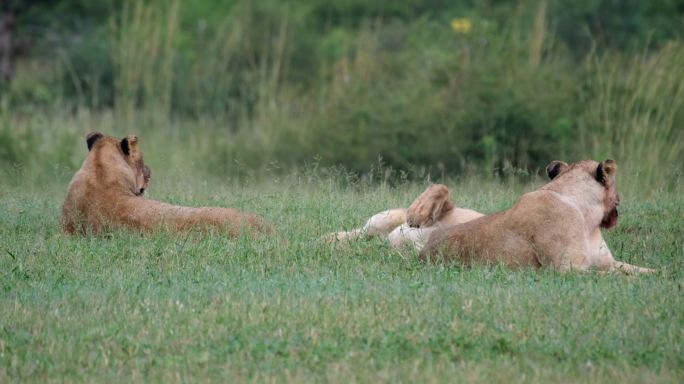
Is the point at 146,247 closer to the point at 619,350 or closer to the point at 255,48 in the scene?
the point at 619,350

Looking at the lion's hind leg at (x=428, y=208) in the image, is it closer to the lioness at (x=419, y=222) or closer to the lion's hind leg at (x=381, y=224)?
the lioness at (x=419, y=222)

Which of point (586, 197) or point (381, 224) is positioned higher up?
point (586, 197)

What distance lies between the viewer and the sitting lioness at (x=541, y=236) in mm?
8523

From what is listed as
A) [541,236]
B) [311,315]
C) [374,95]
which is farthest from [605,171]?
[374,95]

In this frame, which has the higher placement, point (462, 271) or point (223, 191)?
point (462, 271)

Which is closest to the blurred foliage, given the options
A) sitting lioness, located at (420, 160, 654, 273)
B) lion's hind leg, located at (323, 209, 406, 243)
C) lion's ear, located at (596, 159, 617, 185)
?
lion's hind leg, located at (323, 209, 406, 243)

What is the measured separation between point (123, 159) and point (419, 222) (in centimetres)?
279

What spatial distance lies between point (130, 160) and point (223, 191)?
196 cm

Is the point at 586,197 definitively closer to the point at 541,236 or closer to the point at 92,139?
the point at 541,236

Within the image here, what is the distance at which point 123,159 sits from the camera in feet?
35.3

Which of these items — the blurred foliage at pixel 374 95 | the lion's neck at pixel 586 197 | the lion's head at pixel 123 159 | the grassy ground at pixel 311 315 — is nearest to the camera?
the grassy ground at pixel 311 315

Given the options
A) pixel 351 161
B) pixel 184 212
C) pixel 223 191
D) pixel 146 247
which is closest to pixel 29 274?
pixel 146 247

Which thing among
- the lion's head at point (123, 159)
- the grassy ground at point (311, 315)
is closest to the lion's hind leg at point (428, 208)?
the grassy ground at point (311, 315)

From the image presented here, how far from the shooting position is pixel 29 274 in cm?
838
